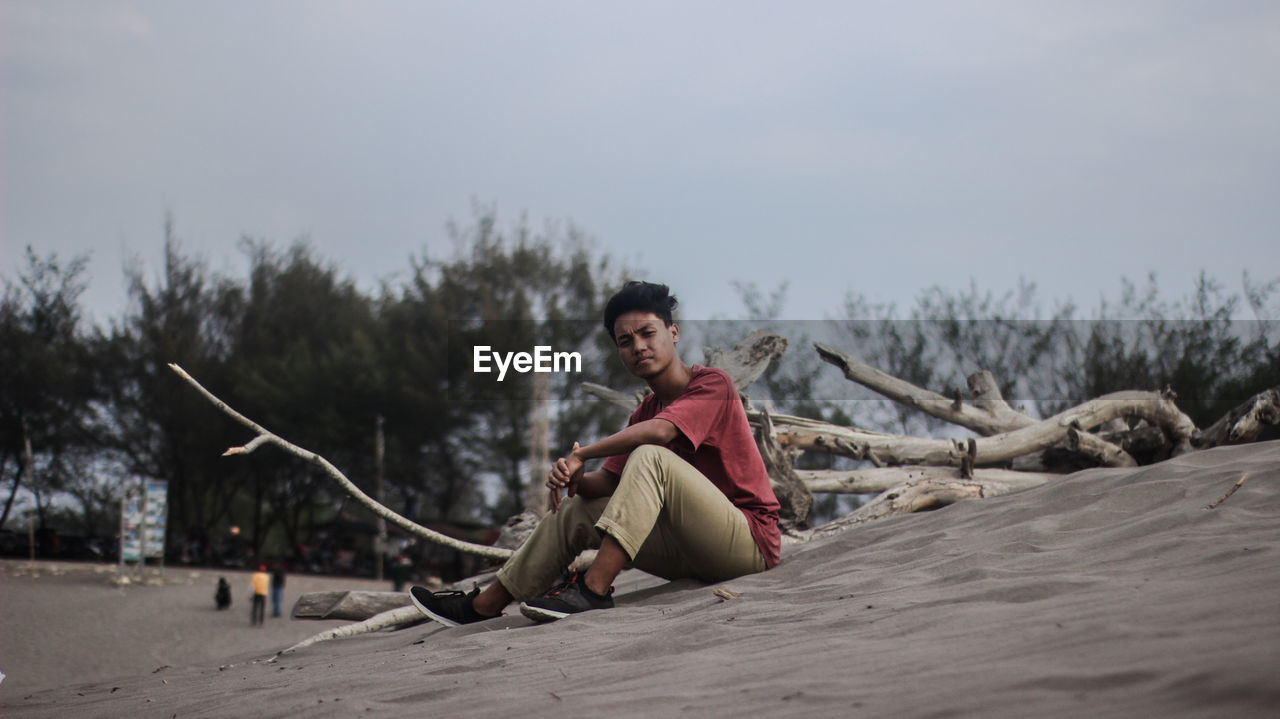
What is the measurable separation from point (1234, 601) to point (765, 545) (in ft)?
6.55

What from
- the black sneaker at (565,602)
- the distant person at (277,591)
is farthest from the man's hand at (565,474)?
the distant person at (277,591)

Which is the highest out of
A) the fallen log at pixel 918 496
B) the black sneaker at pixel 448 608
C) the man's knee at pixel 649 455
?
the man's knee at pixel 649 455

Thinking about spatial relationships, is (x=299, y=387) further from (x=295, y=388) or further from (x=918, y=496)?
(x=918, y=496)

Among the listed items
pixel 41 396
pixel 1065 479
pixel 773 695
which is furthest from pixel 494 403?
pixel 773 695

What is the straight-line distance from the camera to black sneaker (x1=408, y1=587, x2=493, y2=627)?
3.82m

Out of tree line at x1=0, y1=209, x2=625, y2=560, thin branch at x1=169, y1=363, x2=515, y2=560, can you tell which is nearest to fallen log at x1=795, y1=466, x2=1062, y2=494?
thin branch at x1=169, y1=363, x2=515, y2=560

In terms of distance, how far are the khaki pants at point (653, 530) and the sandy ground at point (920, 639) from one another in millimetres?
121

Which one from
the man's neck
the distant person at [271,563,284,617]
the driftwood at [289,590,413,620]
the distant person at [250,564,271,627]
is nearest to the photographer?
the man's neck

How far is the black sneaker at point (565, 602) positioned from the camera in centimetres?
344

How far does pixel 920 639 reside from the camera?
224 cm

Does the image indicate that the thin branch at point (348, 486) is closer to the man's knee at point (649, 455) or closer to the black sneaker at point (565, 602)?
the black sneaker at point (565, 602)

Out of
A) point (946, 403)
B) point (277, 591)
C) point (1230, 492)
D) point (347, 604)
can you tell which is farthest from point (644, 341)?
point (277, 591)

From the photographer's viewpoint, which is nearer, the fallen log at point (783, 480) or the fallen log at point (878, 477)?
the fallen log at point (783, 480)

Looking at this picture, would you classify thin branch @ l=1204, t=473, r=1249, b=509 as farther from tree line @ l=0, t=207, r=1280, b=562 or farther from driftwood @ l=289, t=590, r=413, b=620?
tree line @ l=0, t=207, r=1280, b=562
